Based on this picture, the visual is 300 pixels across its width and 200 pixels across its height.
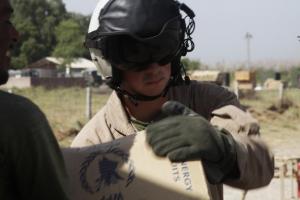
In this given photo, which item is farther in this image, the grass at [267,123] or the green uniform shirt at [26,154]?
the grass at [267,123]

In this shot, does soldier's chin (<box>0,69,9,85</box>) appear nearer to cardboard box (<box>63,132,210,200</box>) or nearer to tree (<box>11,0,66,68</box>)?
cardboard box (<box>63,132,210,200</box>)

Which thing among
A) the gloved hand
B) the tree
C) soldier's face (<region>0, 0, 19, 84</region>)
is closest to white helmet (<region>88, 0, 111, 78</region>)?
the gloved hand

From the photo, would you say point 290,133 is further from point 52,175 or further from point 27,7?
point 27,7

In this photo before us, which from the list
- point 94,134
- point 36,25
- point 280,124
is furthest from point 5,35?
point 36,25

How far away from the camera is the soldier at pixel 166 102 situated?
1.59 m

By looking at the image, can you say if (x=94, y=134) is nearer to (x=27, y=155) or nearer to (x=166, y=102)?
(x=166, y=102)

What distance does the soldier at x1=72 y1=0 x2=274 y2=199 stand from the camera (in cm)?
159

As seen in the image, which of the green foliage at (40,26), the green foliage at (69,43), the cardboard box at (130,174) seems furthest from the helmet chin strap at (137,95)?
the green foliage at (40,26)

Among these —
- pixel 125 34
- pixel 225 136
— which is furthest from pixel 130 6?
pixel 225 136

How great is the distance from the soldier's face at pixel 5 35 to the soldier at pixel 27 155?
141 millimetres

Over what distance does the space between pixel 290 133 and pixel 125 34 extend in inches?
646

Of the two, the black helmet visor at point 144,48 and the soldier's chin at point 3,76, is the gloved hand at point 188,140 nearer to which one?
the black helmet visor at point 144,48

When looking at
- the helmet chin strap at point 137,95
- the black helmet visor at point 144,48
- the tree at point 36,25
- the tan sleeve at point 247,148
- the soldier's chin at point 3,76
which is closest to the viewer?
the soldier's chin at point 3,76

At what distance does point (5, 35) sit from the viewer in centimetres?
138
